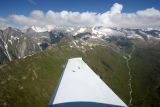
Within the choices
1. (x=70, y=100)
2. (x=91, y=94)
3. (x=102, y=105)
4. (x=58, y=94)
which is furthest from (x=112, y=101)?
(x=58, y=94)

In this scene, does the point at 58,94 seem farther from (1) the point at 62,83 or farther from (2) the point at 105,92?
(2) the point at 105,92

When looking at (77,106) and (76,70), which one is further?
(76,70)

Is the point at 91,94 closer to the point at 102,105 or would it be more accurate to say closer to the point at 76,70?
the point at 102,105

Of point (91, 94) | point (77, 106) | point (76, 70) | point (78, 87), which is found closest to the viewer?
point (77, 106)

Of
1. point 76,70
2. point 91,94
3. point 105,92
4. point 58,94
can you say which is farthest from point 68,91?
point 76,70

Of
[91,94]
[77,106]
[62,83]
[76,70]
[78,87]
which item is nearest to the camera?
[77,106]

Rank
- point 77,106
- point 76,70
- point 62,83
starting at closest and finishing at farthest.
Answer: point 77,106, point 62,83, point 76,70
